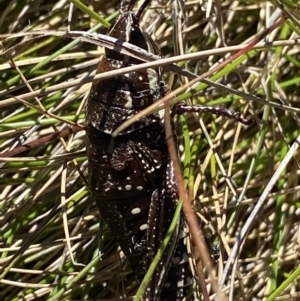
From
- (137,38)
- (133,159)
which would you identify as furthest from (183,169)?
(137,38)

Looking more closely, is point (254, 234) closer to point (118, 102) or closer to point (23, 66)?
point (118, 102)

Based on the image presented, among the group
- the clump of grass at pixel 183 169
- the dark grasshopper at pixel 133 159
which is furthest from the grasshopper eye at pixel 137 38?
the clump of grass at pixel 183 169

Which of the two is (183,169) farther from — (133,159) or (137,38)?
(137,38)

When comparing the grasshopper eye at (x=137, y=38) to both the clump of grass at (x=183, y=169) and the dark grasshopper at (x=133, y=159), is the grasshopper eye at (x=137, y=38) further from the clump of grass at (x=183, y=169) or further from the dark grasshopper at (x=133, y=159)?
the clump of grass at (x=183, y=169)

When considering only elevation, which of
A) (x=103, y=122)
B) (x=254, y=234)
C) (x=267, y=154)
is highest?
(x=103, y=122)

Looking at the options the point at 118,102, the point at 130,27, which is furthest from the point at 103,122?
the point at 130,27

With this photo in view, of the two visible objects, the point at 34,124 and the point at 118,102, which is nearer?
the point at 118,102

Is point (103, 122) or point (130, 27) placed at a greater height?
point (130, 27)
